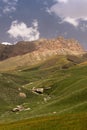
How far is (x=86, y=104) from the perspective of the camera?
429 feet

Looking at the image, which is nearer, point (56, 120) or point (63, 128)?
point (63, 128)

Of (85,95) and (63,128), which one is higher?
(85,95)

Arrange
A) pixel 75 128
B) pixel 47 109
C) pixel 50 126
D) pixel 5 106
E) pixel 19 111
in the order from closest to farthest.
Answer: pixel 75 128 < pixel 50 126 < pixel 47 109 < pixel 19 111 < pixel 5 106

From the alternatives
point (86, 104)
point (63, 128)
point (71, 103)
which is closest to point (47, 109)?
point (71, 103)

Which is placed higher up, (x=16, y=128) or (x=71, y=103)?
(x=71, y=103)

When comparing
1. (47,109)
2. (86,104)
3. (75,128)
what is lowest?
(75,128)

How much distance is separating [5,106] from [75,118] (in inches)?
4488

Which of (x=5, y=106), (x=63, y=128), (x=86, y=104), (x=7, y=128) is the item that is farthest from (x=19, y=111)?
(x=63, y=128)

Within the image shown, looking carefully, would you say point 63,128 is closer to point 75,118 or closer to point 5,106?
point 75,118

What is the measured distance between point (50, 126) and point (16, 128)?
902cm

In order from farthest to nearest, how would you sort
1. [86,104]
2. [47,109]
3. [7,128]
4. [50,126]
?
[47,109]
[86,104]
[7,128]
[50,126]

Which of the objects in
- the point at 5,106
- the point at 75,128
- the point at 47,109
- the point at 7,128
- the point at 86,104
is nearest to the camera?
the point at 75,128

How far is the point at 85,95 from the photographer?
166125 mm

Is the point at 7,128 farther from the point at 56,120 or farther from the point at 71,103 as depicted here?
the point at 71,103
